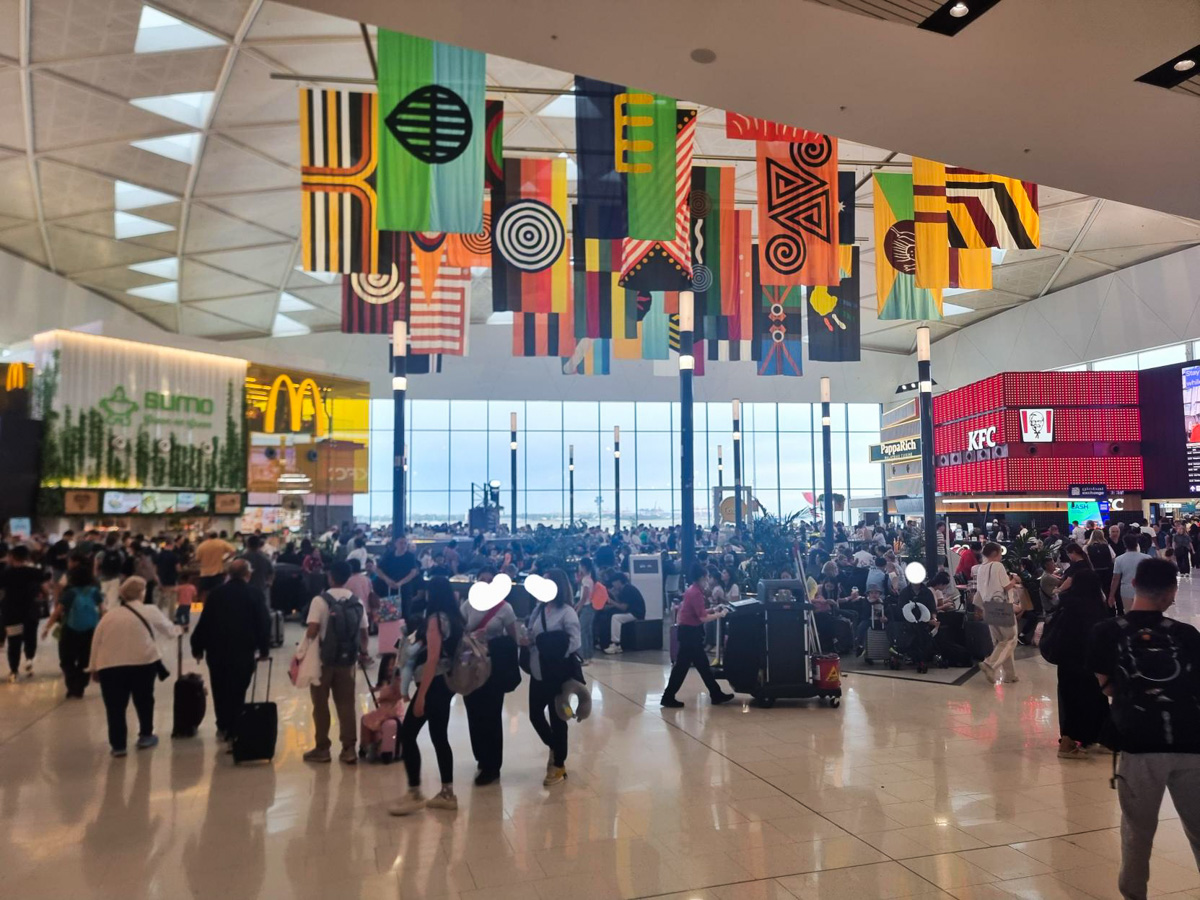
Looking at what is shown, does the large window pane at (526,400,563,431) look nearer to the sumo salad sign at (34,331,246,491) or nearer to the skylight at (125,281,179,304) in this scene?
the sumo salad sign at (34,331,246,491)

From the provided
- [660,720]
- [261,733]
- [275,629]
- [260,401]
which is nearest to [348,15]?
[261,733]

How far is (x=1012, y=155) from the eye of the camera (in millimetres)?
6445

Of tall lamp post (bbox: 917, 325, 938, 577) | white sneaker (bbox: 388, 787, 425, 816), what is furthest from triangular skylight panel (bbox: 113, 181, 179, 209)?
white sneaker (bbox: 388, 787, 425, 816)

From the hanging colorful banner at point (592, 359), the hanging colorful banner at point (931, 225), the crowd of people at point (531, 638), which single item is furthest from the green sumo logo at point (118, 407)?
the hanging colorful banner at point (931, 225)

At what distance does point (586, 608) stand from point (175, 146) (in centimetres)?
1663

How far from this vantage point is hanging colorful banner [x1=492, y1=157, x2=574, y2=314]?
1267 cm

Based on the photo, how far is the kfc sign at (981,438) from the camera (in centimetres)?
2956

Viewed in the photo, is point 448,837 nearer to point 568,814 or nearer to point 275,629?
point 568,814

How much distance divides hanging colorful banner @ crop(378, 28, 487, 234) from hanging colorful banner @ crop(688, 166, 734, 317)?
5.61 m

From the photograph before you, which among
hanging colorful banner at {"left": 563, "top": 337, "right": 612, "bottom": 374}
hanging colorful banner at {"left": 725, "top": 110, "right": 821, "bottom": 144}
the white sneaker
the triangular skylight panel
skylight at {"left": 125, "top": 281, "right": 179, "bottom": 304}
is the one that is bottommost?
the white sneaker

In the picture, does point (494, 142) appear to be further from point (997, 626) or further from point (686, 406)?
point (997, 626)

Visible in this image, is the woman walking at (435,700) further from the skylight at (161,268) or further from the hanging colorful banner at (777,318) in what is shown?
the skylight at (161,268)

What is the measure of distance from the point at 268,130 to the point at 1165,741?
21.4 metres

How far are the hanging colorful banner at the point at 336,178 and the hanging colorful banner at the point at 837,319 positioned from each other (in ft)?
31.4
